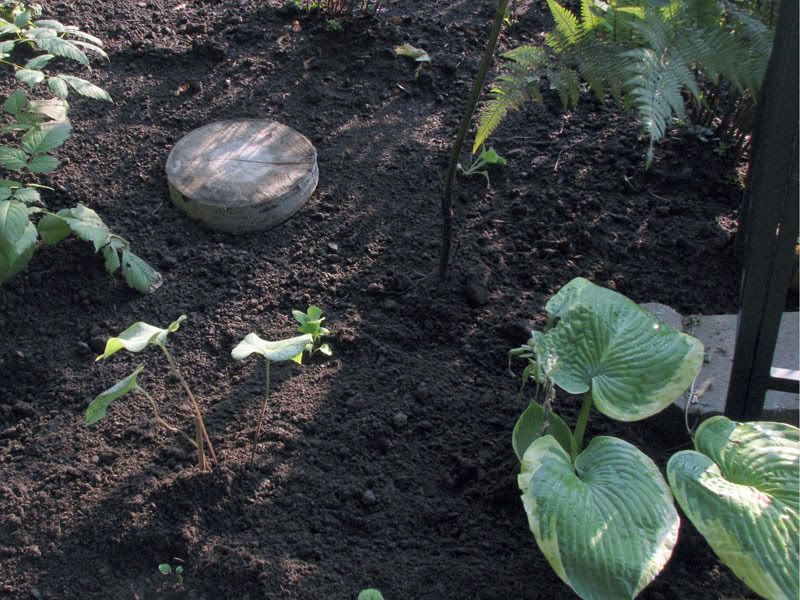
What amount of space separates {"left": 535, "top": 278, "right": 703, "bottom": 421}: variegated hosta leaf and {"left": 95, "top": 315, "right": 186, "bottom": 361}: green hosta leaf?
87 centimetres

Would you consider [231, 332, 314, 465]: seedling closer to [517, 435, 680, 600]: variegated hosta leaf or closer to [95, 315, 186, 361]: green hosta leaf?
[95, 315, 186, 361]: green hosta leaf

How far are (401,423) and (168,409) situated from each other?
0.66m

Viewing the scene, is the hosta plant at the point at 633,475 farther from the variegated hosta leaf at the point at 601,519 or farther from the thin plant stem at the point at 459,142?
the thin plant stem at the point at 459,142

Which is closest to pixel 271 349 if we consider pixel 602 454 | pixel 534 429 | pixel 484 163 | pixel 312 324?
pixel 312 324

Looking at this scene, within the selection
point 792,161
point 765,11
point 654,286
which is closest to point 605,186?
point 654,286

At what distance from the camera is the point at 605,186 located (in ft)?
10.2

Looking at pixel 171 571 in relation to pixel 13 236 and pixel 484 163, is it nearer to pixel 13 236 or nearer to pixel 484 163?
pixel 13 236

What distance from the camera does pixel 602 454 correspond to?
189cm

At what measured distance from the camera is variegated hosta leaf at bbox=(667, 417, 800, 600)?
1.67m

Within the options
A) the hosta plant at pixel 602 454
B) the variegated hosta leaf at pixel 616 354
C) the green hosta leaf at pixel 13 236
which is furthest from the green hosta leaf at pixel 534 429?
the green hosta leaf at pixel 13 236

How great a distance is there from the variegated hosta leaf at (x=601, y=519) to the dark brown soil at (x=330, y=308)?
0.35 m

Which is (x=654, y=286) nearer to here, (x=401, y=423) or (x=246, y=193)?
(x=401, y=423)

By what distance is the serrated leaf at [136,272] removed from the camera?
268 cm

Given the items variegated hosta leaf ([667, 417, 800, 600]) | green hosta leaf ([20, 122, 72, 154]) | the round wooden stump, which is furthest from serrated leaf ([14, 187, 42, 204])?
variegated hosta leaf ([667, 417, 800, 600])
